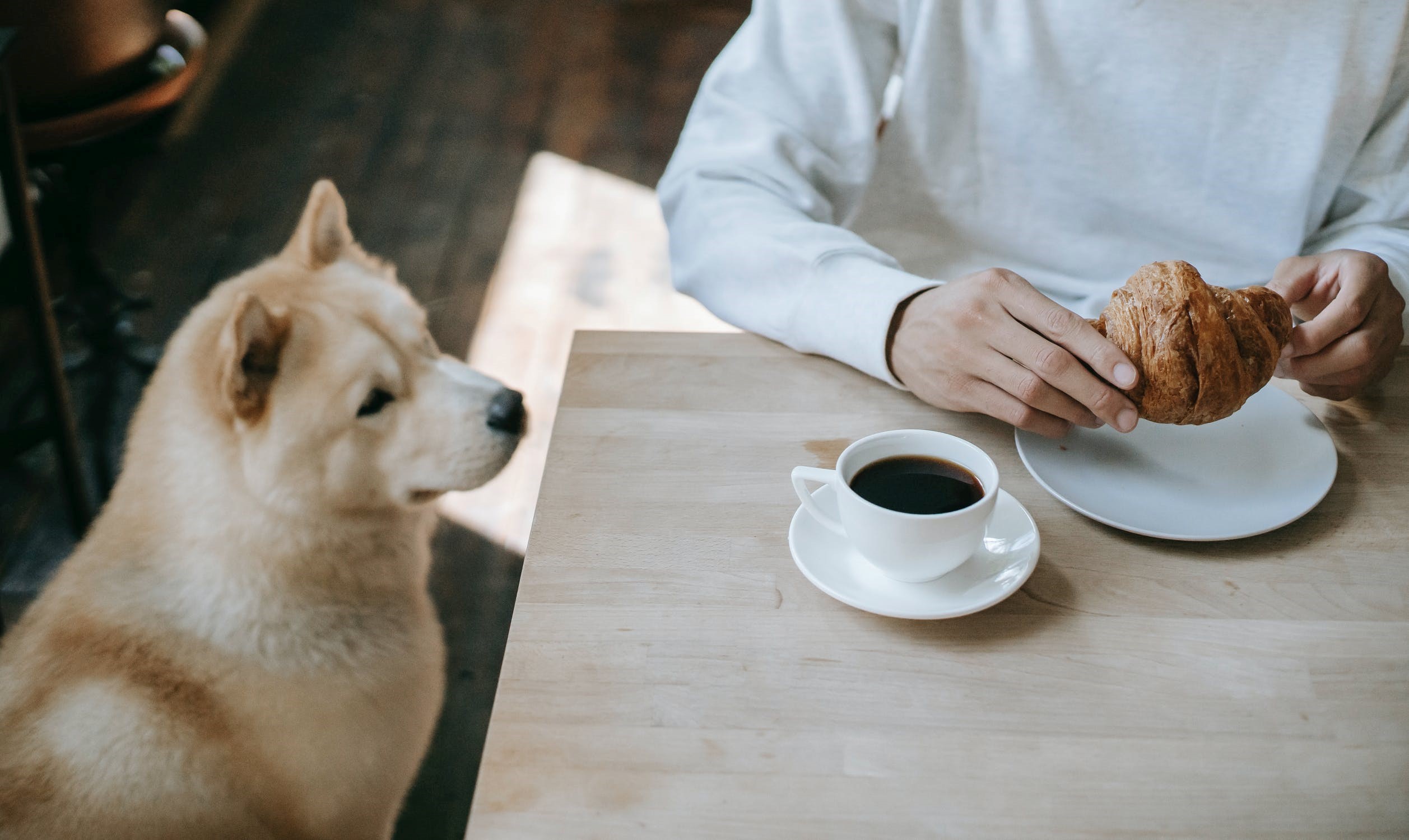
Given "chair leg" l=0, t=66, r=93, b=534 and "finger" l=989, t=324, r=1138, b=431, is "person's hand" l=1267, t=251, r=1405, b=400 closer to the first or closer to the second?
"finger" l=989, t=324, r=1138, b=431

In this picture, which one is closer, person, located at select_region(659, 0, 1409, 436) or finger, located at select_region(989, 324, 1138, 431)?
finger, located at select_region(989, 324, 1138, 431)

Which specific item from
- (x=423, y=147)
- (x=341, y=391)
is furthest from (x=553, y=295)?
(x=341, y=391)

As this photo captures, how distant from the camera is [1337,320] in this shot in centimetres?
81

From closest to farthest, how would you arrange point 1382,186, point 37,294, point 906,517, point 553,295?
point 906,517
point 1382,186
point 37,294
point 553,295

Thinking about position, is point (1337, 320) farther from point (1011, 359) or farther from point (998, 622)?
point (998, 622)

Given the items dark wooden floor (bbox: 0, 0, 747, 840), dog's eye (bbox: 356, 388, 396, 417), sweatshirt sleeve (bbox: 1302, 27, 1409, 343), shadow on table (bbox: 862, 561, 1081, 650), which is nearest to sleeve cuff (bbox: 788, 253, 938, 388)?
shadow on table (bbox: 862, 561, 1081, 650)

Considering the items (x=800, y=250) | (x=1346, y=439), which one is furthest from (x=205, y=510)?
(x=1346, y=439)

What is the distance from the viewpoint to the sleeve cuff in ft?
2.87

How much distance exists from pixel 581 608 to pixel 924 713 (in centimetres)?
23

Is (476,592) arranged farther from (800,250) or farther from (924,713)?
(924,713)

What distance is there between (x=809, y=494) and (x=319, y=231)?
586 millimetres

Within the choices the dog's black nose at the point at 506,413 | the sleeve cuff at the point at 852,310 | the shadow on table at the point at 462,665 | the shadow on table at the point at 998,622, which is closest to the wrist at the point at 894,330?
the sleeve cuff at the point at 852,310

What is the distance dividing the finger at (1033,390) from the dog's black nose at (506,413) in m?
0.44

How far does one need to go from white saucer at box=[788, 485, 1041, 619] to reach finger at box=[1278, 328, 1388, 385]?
0.98ft
